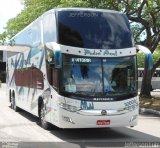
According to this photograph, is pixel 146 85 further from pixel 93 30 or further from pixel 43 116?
pixel 93 30

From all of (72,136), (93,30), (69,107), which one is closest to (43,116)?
(72,136)

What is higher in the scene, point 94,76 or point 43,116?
point 94,76

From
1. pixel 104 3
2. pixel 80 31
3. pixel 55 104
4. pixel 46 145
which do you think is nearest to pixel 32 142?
pixel 46 145

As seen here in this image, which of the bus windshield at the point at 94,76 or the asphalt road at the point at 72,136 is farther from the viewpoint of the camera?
the bus windshield at the point at 94,76

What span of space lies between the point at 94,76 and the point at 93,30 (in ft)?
4.52

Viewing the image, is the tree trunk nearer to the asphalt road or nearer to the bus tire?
the asphalt road

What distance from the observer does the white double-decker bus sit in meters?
13.0

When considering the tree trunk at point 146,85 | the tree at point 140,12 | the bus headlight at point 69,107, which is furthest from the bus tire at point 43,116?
the tree trunk at point 146,85

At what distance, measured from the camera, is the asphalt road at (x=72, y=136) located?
1238cm

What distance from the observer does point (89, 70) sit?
1316 centimetres

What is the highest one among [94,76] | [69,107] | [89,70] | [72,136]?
[89,70]

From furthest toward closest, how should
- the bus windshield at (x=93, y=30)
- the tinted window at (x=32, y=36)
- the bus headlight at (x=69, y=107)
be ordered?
the tinted window at (x=32, y=36), the bus windshield at (x=93, y=30), the bus headlight at (x=69, y=107)

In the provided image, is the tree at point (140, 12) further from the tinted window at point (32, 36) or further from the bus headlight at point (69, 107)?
the bus headlight at point (69, 107)

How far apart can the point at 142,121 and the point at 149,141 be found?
5588 millimetres
